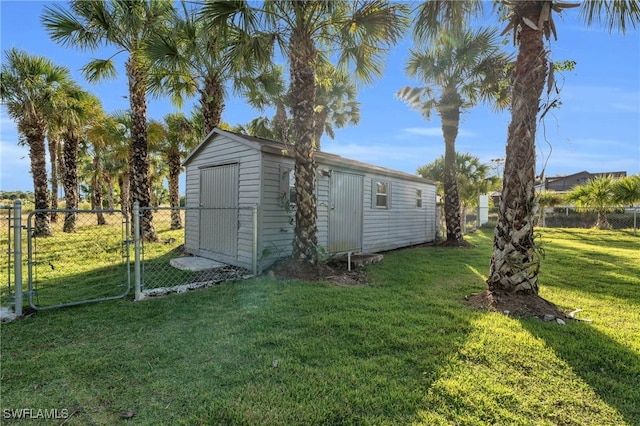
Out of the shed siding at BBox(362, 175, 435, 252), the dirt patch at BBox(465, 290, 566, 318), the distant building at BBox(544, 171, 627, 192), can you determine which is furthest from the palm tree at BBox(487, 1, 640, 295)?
the distant building at BBox(544, 171, 627, 192)

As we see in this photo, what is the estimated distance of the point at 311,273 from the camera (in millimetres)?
5645

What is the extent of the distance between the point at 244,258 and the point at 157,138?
981 centimetres

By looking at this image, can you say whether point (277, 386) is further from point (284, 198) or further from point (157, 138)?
point (157, 138)

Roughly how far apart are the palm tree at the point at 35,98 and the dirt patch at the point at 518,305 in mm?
13099

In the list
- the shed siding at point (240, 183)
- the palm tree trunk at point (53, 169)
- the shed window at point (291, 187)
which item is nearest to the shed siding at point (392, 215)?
the shed window at point (291, 187)

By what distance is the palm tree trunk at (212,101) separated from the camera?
30.0 feet

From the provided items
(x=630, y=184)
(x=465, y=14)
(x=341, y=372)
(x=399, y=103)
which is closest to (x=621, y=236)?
(x=630, y=184)

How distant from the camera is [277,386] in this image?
2271 millimetres

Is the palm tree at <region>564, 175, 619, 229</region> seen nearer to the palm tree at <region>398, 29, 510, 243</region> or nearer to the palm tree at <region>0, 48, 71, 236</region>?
the palm tree at <region>398, 29, 510, 243</region>

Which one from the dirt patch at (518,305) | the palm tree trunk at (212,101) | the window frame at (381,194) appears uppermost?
the palm tree trunk at (212,101)

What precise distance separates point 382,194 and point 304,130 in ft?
14.3

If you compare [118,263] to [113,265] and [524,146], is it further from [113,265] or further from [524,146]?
[524,146]

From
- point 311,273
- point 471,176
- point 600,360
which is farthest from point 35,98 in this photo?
point 471,176

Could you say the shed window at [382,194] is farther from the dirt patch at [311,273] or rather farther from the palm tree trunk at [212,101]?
the palm tree trunk at [212,101]
